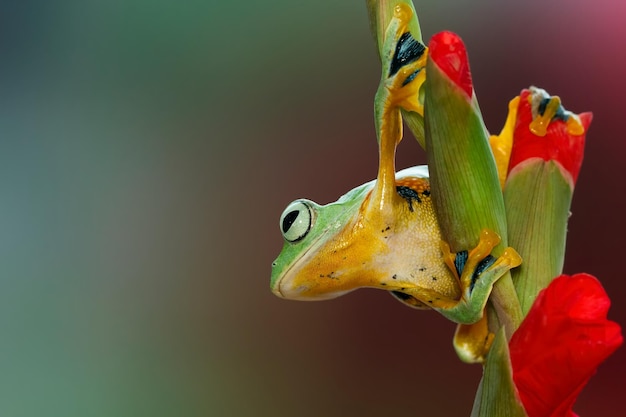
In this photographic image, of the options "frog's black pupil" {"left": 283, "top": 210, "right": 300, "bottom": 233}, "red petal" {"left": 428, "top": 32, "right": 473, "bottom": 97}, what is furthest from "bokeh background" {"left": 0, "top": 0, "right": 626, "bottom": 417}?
"red petal" {"left": 428, "top": 32, "right": 473, "bottom": 97}

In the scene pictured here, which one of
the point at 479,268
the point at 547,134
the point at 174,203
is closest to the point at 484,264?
the point at 479,268

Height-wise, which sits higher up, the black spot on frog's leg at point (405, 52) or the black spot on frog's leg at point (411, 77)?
the black spot on frog's leg at point (405, 52)

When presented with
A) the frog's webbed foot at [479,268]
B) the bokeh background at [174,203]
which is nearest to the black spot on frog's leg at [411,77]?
the frog's webbed foot at [479,268]

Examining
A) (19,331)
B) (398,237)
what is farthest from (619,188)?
(19,331)

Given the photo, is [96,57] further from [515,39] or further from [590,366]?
[590,366]

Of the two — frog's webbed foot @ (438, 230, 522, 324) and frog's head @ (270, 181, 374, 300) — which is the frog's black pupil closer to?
frog's head @ (270, 181, 374, 300)

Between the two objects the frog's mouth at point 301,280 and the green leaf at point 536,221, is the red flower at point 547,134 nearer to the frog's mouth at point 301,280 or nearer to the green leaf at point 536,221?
the green leaf at point 536,221
